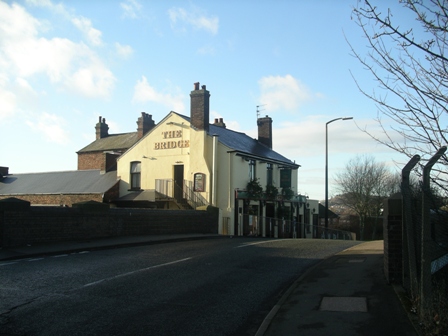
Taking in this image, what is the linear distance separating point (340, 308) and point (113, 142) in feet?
145

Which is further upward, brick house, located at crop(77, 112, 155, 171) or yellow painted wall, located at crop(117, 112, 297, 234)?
brick house, located at crop(77, 112, 155, 171)

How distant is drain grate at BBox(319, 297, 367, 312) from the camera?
7082mm

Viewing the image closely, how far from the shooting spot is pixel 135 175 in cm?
3603

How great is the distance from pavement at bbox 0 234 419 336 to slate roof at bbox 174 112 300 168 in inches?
853

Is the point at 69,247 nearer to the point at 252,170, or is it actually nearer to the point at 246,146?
the point at 252,170

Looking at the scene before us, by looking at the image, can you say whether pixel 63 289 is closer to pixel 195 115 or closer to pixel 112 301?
pixel 112 301

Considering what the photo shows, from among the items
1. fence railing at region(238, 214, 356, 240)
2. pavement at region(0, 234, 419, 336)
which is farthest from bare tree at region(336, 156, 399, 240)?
pavement at region(0, 234, 419, 336)

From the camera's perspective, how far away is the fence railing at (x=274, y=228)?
105 ft

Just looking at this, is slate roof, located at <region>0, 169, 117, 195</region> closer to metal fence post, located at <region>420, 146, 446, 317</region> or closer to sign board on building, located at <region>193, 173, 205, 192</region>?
sign board on building, located at <region>193, 173, 205, 192</region>

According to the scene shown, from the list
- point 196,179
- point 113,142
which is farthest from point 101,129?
point 196,179

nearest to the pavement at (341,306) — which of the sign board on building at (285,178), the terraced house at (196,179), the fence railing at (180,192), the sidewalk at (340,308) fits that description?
the sidewalk at (340,308)

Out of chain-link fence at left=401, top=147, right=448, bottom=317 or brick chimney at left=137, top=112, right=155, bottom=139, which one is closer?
chain-link fence at left=401, top=147, right=448, bottom=317

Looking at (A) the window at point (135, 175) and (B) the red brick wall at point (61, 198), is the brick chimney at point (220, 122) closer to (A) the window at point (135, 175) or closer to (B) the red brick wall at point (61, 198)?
(A) the window at point (135, 175)

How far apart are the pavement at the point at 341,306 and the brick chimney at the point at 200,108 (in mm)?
21485
